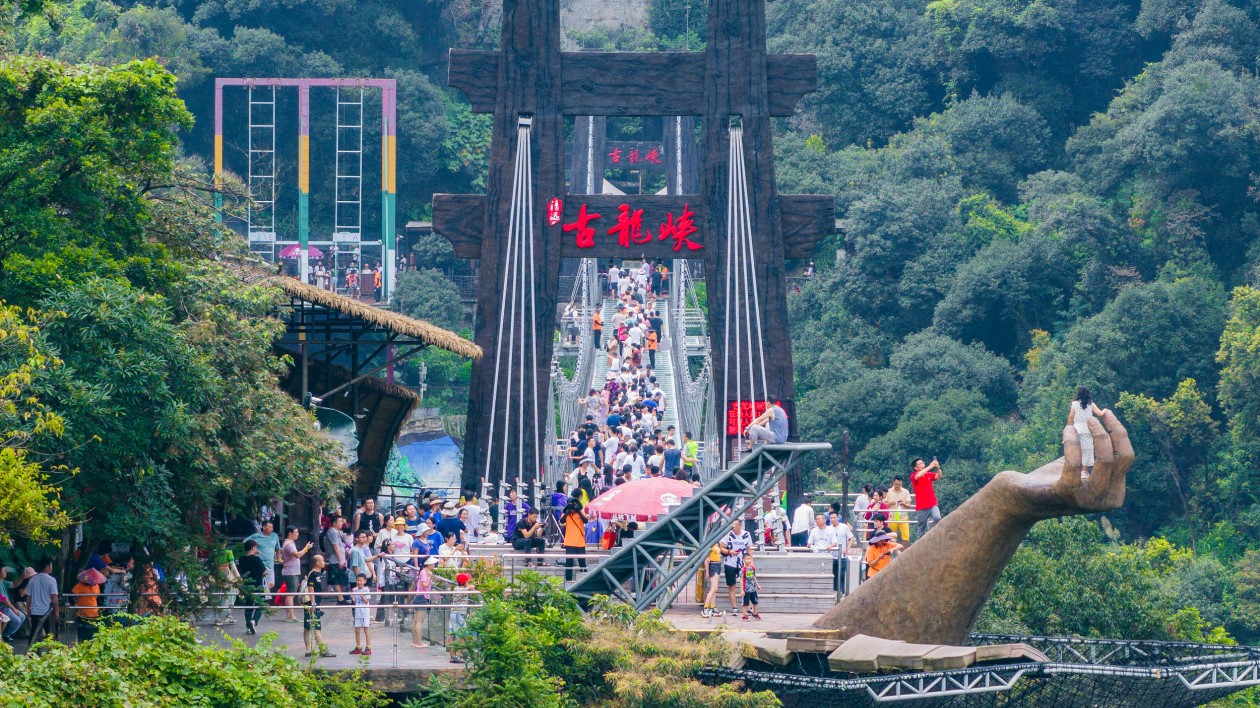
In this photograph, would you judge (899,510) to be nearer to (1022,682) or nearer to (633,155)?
(1022,682)

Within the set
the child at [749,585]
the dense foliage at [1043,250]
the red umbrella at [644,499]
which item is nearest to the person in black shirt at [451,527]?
the red umbrella at [644,499]

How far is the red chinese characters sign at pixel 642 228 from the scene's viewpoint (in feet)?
63.9

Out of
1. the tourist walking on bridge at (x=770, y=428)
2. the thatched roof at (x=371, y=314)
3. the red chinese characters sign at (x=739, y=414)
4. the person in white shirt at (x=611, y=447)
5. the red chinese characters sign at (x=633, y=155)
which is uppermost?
the red chinese characters sign at (x=633, y=155)

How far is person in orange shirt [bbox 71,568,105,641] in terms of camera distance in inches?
487

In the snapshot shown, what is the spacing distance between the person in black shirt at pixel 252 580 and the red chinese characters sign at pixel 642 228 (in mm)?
6759

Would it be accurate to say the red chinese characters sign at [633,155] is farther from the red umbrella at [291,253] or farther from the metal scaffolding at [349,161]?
the red umbrella at [291,253]

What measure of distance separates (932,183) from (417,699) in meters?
26.4

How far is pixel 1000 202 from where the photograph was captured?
124 feet

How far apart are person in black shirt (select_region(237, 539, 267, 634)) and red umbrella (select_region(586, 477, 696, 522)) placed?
256 cm

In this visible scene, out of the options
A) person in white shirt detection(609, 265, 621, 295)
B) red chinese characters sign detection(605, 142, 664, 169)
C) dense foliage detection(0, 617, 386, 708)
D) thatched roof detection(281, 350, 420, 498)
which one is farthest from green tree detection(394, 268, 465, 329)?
dense foliage detection(0, 617, 386, 708)

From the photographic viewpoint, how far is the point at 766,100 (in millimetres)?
19328

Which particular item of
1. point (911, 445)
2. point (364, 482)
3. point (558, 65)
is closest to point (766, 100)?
point (558, 65)

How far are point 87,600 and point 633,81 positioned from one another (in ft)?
29.2

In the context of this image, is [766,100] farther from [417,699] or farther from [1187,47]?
[1187,47]
